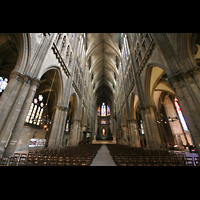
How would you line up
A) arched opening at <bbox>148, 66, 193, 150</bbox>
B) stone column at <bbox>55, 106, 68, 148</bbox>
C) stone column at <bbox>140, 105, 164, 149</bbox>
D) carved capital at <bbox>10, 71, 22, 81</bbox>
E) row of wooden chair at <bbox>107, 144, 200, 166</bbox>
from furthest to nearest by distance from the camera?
1. arched opening at <bbox>148, 66, 193, 150</bbox>
2. stone column at <bbox>55, 106, 68, 148</bbox>
3. stone column at <bbox>140, 105, 164, 149</bbox>
4. carved capital at <bbox>10, 71, 22, 81</bbox>
5. row of wooden chair at <bbox>107, 144, 200, 166</bbox>

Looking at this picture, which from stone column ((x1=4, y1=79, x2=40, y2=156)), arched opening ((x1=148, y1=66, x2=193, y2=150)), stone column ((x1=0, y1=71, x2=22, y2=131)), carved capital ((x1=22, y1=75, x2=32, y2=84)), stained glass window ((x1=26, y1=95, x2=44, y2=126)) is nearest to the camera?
stone column ((x1=4, y1=79, x2=40, y2=156))

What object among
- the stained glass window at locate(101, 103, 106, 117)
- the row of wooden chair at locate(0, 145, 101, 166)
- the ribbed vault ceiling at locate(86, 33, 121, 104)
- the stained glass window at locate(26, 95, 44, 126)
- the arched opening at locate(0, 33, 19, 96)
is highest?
the ribbed vault ceiling at locate(86, 33, 121, 104)

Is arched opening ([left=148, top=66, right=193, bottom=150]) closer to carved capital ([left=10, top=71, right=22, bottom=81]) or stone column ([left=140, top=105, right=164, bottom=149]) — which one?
stone column ([left=140, top=105, right=164, bottom=149])

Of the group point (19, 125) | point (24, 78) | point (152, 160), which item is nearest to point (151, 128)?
point (152, 160)

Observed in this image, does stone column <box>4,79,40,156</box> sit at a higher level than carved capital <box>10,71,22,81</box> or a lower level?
lower

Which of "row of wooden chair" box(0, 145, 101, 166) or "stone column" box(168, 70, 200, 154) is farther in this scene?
"stone column" box(168, 70, 200, 154)

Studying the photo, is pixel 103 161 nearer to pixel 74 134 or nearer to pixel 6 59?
pixel 74 134

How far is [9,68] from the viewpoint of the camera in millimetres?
11195

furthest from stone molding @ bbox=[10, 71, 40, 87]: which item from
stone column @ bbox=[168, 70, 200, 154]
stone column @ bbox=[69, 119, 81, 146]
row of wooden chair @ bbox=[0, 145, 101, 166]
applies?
stone column @ bbox=[69, 119, 81, 146]

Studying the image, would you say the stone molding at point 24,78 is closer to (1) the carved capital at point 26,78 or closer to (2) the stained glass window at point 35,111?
(1) the carved capital at point 26,78
